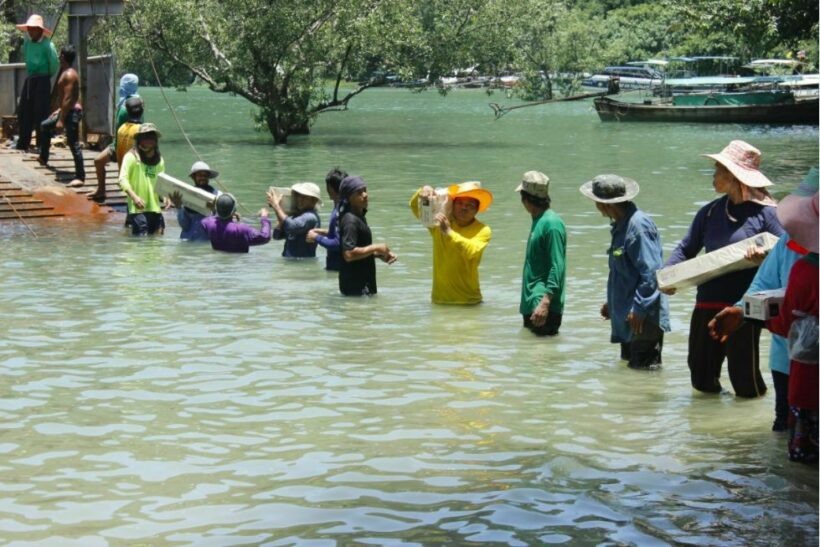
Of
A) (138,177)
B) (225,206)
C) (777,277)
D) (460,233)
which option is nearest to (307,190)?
(225,206)

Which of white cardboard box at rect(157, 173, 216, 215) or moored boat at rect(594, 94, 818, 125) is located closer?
white cardboard box at rect(157, 173, 216, 215)

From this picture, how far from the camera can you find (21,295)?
12.9 m

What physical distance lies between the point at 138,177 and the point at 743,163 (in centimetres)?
962

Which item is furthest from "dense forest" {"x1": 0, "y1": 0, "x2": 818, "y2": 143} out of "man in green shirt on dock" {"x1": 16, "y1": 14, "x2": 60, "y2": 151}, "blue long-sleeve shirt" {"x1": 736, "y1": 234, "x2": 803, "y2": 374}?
"blue long-sleeve shirt" {"x1": 736, "y1": 234, "x2": 803, "y2": 374}

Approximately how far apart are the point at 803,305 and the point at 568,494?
1.47m

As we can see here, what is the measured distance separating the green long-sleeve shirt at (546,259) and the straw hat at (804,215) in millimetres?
3667

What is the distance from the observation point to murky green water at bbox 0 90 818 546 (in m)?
6.60

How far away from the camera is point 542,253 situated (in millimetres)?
10219

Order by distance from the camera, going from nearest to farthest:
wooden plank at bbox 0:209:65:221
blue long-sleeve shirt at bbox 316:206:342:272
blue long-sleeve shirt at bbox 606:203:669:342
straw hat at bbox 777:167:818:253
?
straw hat at bbox 777:167:818:253
blue long-sleeve shirt at bbox 606:203:669:342
blue long-sleeve shirt at bbox 316:206:342:272
wooden plank at bbox 0:209:65:221

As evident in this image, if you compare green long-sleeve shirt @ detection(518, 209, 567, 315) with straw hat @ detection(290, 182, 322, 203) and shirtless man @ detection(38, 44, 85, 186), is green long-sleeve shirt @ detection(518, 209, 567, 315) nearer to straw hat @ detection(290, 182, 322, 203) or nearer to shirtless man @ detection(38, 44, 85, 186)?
straw hat @ detection(290, 182, 322, 203)

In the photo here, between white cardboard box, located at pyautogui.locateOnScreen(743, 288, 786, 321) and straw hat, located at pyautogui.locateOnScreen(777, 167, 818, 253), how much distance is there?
0.45 meters

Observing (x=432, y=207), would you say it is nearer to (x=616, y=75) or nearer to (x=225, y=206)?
(x=225, y=206)

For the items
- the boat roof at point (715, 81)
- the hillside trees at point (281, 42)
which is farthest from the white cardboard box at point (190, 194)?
the boat roof at point (715, 81)

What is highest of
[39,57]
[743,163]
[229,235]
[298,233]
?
[39,57]
